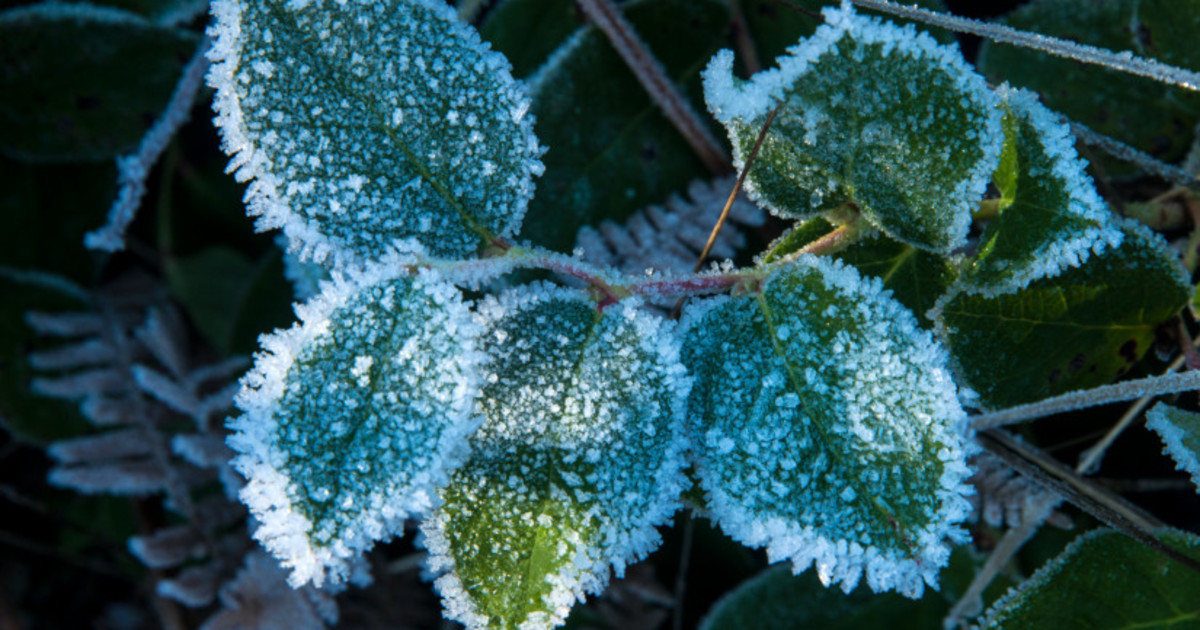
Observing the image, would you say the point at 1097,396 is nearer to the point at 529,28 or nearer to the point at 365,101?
the point at 365,101

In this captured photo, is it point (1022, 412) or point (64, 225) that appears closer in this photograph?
point (1022, 412)

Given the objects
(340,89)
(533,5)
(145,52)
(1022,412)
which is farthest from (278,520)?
(145,52)

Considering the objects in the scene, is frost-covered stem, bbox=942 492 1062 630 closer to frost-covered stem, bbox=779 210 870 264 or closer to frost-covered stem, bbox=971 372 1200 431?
frost-covered stem, bbox=971 372 1200 431

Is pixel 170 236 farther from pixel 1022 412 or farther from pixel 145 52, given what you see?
pixel 1022 412

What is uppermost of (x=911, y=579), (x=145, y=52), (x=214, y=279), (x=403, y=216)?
(x=145, y=52)

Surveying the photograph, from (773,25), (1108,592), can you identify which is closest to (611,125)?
(773,25)

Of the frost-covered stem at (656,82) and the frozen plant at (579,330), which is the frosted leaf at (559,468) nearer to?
the frozen plant at (579,330)
